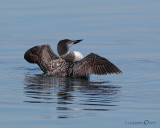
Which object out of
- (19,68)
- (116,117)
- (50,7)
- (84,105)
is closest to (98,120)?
(116,117)

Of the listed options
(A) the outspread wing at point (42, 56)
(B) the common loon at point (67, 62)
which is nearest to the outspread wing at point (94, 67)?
(B) the common loon at point (67, 62)

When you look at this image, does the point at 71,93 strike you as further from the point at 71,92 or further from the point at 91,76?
the point at 91,76

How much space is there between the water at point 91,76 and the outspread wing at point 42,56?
0.21 m

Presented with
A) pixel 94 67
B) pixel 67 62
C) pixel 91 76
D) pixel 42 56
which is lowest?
pixel 91 76

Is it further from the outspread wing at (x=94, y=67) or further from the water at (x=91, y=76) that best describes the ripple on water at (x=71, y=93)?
the outspread wing at (x=94, y=67)

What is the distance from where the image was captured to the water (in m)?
8.34

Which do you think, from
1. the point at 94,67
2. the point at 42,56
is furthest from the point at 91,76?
the point at 42,56

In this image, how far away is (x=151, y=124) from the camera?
25.8 ft

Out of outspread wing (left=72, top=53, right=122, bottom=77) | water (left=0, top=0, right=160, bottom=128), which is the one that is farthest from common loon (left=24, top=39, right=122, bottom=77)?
water (left=0, top=0, right=160, bottom=128)

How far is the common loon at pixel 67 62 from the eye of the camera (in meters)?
11.6

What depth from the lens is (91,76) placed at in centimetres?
1202

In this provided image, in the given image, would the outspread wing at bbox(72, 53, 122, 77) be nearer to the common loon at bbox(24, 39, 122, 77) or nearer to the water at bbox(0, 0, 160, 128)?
the common loon at bbox(24, 39, 122, 77)

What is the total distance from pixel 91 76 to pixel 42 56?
3.31 feet

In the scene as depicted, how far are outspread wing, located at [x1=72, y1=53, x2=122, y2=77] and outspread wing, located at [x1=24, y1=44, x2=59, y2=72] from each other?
2.03 ft
